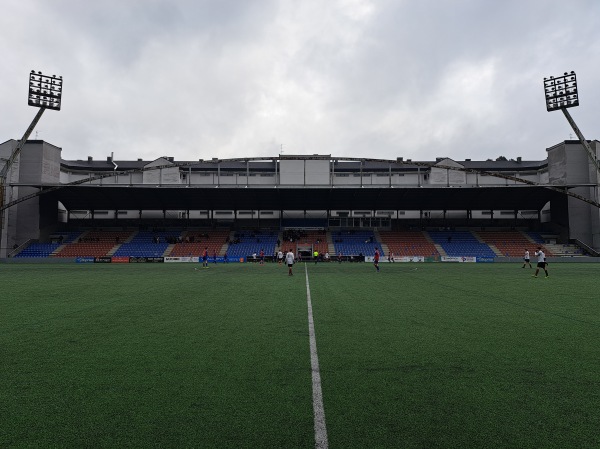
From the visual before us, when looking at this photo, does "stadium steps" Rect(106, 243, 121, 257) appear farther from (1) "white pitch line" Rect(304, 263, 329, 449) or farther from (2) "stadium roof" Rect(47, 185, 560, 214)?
(1) "white pitch line" Rect(304, 263, 329, 449)

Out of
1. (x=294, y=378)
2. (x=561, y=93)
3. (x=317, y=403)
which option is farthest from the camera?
(x=561, y=93)

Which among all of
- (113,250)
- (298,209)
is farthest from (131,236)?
(298,209)

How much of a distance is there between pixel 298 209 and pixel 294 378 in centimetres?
4858

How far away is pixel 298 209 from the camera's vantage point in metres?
53.0

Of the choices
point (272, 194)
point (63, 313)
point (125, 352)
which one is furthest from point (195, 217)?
point (125, 352)

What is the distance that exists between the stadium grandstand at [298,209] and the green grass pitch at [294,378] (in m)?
33.7

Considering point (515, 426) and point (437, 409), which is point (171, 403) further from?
point (515, 426)

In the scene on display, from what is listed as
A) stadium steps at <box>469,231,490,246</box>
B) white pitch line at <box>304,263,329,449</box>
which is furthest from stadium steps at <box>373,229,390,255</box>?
white pitch line at <box>304,263,329,449</box>

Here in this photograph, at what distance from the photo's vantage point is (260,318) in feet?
28.0

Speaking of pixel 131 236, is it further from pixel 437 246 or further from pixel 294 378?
pixel 294 378

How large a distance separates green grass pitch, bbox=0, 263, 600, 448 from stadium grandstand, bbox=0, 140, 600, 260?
110 ft

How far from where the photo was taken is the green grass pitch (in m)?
3.26

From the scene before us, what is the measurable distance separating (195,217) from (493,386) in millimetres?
53282

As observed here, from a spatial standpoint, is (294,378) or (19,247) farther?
(19,247)
